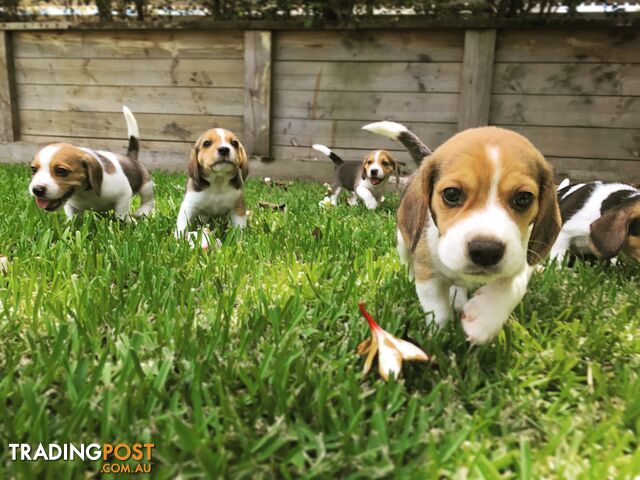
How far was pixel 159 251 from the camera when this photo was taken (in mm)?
2967

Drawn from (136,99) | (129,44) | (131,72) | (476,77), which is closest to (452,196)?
(476,77)

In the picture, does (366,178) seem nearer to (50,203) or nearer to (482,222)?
(50,203)

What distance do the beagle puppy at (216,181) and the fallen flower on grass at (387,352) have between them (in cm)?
254

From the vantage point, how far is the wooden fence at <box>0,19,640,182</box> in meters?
7.09

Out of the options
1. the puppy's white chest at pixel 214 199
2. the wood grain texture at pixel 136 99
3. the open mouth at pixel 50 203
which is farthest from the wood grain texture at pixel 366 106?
the open mouth at pixel 50 203

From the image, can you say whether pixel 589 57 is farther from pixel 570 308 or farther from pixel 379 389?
pixel 379 389

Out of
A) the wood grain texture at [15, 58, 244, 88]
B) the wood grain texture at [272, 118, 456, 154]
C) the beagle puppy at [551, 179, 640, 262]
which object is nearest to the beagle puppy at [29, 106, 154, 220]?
the beagle puppy at [551, 179, 640, 262]

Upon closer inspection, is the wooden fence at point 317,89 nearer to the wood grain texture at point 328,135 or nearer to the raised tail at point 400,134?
the wood grain texture at point 328,135

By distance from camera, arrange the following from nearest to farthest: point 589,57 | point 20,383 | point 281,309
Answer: point 20,383, point 281,309, point 589,57

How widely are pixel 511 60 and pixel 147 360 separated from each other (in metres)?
7.07

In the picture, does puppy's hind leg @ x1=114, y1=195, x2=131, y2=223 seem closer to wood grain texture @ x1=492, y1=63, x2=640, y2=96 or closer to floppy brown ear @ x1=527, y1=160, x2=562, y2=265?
floppy brown ear @ x1=527, y1=160, x2=562, y2=265

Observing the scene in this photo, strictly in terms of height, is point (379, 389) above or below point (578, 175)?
above

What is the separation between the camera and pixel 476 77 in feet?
23.7

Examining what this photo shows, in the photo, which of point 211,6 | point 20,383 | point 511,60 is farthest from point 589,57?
point 20,383
